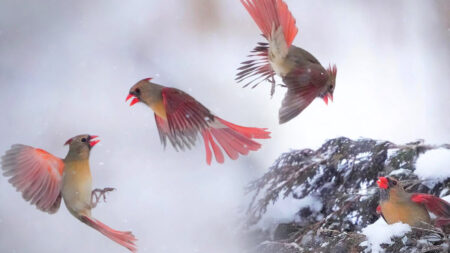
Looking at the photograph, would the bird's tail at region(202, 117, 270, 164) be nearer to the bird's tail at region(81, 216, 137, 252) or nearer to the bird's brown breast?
the bird's brown breast

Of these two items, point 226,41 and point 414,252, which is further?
point 226,41

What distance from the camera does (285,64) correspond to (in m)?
1.01

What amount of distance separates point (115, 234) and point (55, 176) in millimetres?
133

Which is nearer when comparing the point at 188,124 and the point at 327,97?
the point at 188,124

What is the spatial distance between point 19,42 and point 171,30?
0.26 meters

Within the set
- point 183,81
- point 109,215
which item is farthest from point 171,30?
point 109,215

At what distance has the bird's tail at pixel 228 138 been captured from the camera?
0.98m

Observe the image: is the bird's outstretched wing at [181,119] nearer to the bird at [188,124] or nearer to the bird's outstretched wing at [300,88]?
the bird at [188,124]

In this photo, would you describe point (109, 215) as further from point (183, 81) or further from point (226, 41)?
point (226, 41)

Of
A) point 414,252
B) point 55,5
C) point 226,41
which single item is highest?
point 55,5

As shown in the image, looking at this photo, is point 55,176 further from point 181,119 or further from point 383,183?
point 383,183

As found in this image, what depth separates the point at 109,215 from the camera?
0.98m

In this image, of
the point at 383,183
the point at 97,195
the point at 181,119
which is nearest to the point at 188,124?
the point at 181,119

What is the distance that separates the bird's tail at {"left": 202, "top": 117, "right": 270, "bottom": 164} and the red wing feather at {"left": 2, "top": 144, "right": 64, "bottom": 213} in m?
0.24
